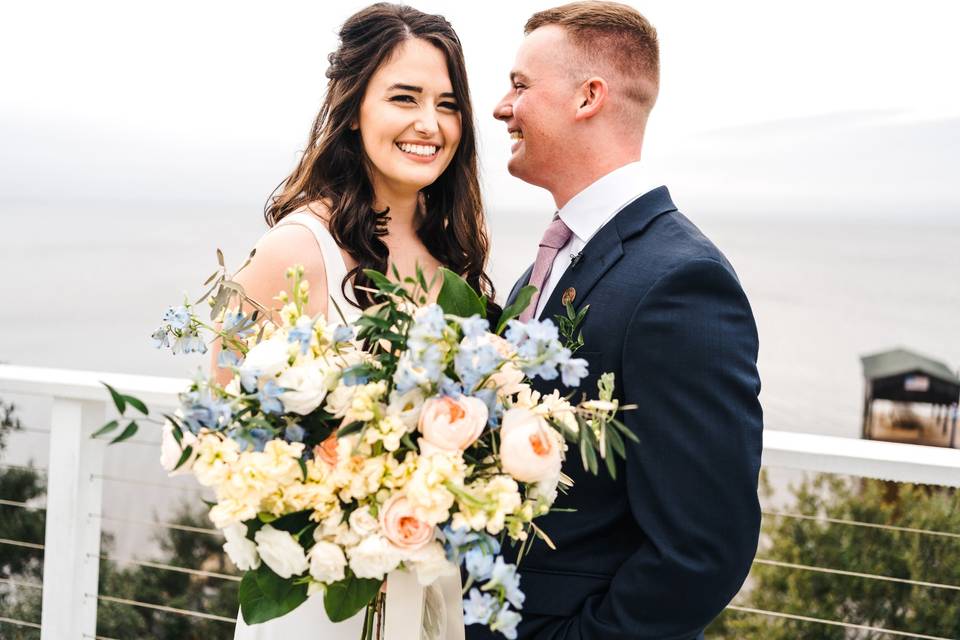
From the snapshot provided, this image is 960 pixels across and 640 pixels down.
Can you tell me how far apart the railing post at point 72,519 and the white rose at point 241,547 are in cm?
160

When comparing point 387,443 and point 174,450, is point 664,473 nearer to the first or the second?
point 387,443

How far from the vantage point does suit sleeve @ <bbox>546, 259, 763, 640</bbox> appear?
1516mm

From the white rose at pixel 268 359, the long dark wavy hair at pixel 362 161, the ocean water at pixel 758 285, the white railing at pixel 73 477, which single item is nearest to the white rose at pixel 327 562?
the white rose at pixel 268 359

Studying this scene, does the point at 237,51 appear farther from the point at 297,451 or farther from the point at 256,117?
the point at 297,451

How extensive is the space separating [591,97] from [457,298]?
2.83ft

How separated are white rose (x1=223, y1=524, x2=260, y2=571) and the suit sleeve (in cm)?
62

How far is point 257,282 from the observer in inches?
78.1

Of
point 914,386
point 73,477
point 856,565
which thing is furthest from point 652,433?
point 914,386

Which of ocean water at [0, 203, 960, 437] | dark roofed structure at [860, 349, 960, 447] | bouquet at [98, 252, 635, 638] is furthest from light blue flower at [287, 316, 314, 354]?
dark roofed structure at [860, 349, 960, 447]

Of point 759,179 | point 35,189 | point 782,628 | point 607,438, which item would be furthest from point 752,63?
point 607,438

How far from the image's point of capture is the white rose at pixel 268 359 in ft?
3.75

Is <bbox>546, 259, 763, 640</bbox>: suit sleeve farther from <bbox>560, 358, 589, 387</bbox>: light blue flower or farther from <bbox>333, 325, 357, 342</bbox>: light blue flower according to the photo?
<bbox>333, 325, 357, 342</bbox>: light blue flower

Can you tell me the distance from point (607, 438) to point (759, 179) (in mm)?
20020

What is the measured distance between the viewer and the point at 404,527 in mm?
1127
